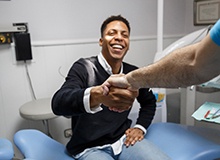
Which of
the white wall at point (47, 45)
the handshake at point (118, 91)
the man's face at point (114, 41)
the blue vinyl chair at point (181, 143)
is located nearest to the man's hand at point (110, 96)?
the handshake at point (118, 91)

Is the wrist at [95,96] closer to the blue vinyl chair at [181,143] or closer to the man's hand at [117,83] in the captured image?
the man's hand at [117,83]

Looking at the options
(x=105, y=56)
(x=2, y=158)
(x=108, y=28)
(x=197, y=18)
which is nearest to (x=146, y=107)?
(x=105, y=56)

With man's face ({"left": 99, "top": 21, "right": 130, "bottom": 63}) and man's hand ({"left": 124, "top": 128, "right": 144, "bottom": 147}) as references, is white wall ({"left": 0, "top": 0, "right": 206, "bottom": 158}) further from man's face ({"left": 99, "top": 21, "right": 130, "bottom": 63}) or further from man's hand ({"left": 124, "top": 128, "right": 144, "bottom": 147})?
man's hand ({"left": 124, "top": 128, "right": 144, "bottom": 147})

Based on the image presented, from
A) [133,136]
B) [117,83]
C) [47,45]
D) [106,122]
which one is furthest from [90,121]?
[47,45]

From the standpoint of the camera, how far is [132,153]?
1.21m

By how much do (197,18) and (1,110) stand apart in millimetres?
2174

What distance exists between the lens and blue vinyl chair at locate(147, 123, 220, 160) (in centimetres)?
123

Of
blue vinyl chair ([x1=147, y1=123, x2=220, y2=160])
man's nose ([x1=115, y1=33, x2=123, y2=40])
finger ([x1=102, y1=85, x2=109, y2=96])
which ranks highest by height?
man's nose ([x1=115, y1=33, x2=123, y2=40])

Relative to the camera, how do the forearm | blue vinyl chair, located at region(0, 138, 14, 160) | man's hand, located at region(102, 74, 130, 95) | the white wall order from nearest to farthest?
the forearm
man's hand, located at region(102, 74, 130, 95)
blue vinyl chair, located at region(0, 138, 14, 160)
the white wall

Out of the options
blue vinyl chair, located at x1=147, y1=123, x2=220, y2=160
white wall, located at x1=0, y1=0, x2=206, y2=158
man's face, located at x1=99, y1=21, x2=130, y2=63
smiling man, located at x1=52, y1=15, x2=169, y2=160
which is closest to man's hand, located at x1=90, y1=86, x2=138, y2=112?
smiling man, located at x1=52, y1=15, x2=169, y2=160

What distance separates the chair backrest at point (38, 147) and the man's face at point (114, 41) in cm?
58

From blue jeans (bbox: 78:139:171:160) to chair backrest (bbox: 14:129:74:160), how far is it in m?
0.15

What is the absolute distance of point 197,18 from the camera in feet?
8.36

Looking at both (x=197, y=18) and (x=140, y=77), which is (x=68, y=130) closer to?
(x=140, y=77)
